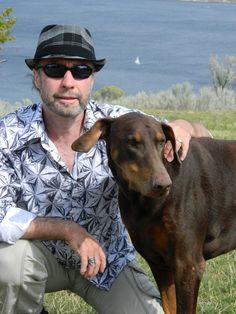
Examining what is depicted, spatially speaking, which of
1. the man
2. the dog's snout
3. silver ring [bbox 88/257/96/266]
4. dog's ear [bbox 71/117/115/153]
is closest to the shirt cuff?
the man

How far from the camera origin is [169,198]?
4.13 meters

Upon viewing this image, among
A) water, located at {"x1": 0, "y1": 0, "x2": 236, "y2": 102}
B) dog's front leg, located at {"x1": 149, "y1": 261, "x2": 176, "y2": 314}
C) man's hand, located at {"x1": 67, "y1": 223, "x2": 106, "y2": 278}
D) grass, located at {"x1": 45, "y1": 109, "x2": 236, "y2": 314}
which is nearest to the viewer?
man's hand, located at {"x1": 67, "y1": 223, "x2": 106, "y2": 278}

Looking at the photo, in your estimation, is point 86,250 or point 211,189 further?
point 211,189

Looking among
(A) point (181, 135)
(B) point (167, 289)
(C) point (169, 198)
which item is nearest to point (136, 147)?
(C) point (169, 198)

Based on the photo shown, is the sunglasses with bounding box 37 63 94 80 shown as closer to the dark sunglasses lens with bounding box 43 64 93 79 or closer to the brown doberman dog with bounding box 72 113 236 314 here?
the dark sunglasses lens with bounding box 43 64 93 79

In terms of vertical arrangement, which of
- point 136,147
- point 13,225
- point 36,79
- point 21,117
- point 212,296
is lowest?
point 212,296

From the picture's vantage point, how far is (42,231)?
13.8ft

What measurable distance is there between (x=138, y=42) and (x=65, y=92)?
74325mm

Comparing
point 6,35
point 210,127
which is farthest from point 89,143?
point 6,35

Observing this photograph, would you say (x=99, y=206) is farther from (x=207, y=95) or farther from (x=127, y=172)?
(x=207, y=95)

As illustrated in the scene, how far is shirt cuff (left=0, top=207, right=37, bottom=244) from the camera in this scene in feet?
13.7

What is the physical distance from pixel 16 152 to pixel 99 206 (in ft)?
1.98

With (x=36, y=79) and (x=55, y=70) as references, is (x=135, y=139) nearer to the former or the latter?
(x=55, y=70)

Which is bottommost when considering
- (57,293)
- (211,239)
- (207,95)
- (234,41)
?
(234,41)
